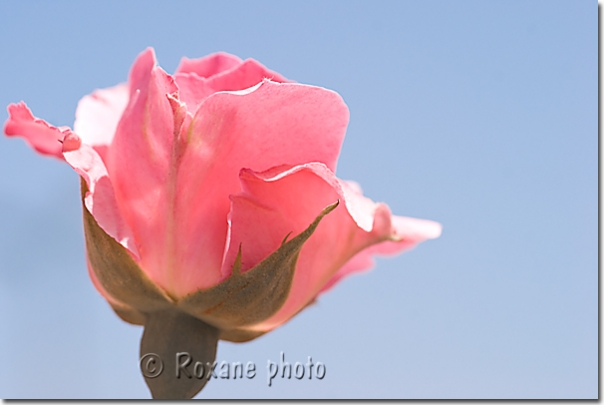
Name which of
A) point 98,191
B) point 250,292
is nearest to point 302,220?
point 250,292

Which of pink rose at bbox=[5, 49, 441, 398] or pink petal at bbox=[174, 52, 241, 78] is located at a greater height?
pink petal at bbox=[174, 52, 241, 78]

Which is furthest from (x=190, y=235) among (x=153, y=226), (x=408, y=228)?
(x=408, y=228)

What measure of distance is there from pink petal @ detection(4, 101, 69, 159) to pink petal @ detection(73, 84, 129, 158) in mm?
34

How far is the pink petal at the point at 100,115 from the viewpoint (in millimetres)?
677

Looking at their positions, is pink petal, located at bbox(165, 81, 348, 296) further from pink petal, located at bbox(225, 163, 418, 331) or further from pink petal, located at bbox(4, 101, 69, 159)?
pink petal, located at bbox(4, 101, 69, 159)

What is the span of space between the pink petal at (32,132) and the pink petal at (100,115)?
0.03 metres

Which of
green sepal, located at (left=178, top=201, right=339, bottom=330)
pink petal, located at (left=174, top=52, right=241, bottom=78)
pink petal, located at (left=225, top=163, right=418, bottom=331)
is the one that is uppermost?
pink petal, located at (left=174, top=52, right=241, bottom=78)

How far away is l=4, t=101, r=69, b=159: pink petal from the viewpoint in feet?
2.20

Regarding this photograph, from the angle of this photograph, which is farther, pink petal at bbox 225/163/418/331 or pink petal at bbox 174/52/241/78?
pink petal at bbox 174/52/241/78

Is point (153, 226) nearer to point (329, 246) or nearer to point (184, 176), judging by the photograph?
point (184, 176)

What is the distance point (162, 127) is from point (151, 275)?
148 mm

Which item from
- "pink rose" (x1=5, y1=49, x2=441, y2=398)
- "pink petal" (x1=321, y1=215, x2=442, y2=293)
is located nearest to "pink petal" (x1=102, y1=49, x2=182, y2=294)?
"pink rose" (x1=5, y1=49, x2=441, y2=398)

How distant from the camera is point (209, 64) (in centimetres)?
72

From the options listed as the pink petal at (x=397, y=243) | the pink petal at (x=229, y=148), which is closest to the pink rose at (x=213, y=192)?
the pink petal at (x=229, y=148)
